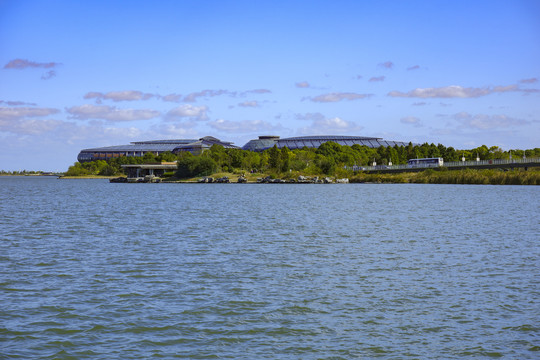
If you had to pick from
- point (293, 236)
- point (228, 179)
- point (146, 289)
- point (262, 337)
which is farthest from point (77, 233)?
point (228, 179)

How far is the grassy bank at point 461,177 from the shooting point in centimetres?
13312

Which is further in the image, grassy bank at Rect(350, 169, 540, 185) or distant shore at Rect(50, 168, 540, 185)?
distant shore at Rect(50, 168, 540, 185)

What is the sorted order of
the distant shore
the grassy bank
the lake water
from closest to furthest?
the lake water < the grassy bank < the distant shore

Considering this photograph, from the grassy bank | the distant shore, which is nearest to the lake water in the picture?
the grassy bank

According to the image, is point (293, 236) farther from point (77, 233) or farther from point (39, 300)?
point (39, 300)

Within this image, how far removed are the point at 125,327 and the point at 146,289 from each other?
458cm

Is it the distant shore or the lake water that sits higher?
the distant shore

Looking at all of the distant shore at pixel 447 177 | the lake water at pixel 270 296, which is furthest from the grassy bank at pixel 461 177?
the lake water at pixel 270 296

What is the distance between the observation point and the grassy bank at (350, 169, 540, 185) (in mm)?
133125

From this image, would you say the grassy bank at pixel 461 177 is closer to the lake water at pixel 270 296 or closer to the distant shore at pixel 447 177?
the distant shore at pixel 447 177

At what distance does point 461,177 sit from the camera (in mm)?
148000

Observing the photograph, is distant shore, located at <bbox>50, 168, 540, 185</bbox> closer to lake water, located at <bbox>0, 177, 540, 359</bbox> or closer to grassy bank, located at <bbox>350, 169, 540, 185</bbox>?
grassy bank, located at <bbox>350, 169, 540, 185</bbox>

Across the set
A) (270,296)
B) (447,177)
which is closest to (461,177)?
(447,177)

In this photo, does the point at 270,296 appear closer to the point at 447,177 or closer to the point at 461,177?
the point at 461,177
